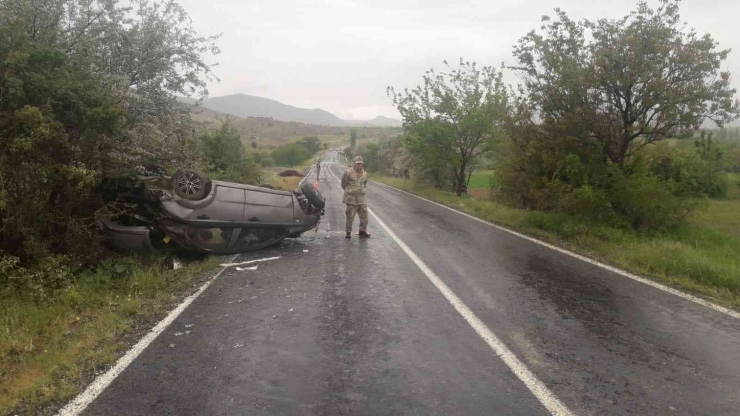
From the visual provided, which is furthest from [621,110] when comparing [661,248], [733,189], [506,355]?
[733,189]

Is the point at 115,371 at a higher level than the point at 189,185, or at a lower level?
lower

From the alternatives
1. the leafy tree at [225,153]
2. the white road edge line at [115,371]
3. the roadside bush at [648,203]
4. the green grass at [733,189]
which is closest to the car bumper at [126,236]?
the white road edge line at [115,371]

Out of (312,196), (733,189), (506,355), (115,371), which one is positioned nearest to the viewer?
(115,371)

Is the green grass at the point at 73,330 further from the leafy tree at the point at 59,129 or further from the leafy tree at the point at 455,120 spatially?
the leafy tree at the point at 455,120

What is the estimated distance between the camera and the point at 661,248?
8.58 m

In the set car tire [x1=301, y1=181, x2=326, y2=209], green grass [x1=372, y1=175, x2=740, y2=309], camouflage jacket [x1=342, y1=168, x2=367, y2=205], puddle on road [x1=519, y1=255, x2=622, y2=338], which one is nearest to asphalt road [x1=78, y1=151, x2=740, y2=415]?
puddle on road [x1=519, y1=255, x2=622, y2=338]

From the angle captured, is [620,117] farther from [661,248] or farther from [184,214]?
[184,214]

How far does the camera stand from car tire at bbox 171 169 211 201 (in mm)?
7762

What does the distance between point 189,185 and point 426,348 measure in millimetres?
5277

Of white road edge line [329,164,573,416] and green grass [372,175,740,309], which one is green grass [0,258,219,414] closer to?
white road edge line [329,164,573,416]

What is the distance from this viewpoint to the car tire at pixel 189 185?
7.76 metres

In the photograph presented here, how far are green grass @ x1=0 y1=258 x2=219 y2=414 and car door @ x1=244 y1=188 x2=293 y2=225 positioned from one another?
1945 mm

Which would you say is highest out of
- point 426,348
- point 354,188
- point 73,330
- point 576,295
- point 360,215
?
point 354,188

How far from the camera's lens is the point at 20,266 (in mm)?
5973
